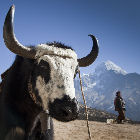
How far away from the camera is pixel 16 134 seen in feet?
Answer: 11.7

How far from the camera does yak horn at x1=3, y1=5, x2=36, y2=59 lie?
353 cm

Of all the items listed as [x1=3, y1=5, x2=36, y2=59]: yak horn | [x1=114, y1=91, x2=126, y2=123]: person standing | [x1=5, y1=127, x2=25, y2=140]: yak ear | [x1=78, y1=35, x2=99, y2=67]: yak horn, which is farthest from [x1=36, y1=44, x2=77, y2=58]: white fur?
[x1=114, y1=91, x2=126, y2=123]: person standing

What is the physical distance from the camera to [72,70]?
388cm

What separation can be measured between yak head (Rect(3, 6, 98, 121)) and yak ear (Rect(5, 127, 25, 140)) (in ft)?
1.78

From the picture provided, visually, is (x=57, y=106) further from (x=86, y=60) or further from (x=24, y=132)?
(x=86, y=60)

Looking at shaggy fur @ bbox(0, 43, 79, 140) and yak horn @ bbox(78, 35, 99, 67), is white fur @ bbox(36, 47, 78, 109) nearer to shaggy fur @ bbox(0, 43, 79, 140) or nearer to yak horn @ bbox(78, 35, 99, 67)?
shaggy fur @ bbox(0, 43, 79, 140)

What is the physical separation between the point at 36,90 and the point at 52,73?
1.40 feet

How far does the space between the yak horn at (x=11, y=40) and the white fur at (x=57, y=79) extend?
9.6 inches

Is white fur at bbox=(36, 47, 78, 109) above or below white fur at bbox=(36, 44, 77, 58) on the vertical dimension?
below

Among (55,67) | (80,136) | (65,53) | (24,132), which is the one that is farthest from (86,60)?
(80,136)

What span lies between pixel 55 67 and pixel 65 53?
464 millimetres

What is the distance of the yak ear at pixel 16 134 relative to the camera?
353 centimetres

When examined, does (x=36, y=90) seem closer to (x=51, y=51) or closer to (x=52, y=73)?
(x=52, y=73)

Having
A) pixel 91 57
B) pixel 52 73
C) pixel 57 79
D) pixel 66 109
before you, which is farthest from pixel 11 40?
pixel 91 57
